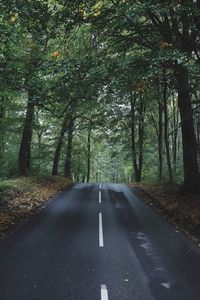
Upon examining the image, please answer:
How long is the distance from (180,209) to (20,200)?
744cm

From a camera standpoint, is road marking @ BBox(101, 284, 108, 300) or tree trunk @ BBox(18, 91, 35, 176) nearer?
road marking @ BBox(101, 284, 108, 300)

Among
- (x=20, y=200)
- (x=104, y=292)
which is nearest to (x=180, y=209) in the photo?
(x=20, y=200)

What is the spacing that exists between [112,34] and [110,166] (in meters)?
58.2

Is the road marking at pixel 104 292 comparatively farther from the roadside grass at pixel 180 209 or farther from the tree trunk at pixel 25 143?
the tree trunk at pixel 25 143

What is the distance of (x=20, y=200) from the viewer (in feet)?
57.2

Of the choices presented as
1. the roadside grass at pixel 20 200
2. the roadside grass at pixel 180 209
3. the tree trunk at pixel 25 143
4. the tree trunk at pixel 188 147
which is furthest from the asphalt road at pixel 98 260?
the tree trunk at pixel 25 143

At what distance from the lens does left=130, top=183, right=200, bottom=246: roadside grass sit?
12813mm

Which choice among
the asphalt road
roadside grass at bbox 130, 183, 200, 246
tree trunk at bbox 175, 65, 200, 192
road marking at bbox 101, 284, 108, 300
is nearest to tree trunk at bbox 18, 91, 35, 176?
roadside grass at bbox 130, 183, 200, 246

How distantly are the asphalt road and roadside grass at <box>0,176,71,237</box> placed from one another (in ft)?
2.11

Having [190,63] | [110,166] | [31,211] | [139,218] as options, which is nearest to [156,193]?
[139,218]

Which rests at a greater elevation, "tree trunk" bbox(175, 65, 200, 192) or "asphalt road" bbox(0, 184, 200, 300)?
"tree trunk" bbox(175, 65, 200, 192)

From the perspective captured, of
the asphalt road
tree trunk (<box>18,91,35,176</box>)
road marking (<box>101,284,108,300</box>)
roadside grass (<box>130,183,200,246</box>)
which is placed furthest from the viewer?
tree trunk (<box>18,91,35,176</box>)

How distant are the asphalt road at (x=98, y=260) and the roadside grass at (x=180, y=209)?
1.68 ft

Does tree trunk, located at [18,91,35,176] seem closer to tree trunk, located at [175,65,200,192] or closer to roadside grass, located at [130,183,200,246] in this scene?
roadside grass, located at [130,183,200,246]
